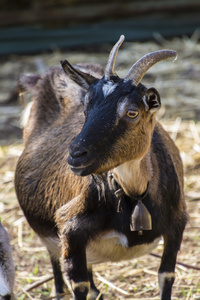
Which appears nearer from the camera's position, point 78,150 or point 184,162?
point 78,150

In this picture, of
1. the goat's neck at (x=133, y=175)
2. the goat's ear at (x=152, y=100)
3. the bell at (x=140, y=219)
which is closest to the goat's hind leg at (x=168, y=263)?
the bell at (x=140, y=219)

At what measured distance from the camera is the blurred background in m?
4.93

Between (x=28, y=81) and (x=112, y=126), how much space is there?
222 centimetres

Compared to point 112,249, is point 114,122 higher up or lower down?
higher up

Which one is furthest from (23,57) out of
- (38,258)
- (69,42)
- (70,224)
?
(70,224)

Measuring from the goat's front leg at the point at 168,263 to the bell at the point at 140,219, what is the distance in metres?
0.33

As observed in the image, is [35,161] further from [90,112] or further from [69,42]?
[69,42]

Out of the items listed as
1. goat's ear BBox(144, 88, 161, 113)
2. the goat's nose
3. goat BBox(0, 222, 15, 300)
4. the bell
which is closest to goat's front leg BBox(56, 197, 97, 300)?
the bell

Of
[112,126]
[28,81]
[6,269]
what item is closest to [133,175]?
[112,126]

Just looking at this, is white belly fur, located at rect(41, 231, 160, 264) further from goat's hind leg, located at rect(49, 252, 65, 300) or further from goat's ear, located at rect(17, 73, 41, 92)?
goat's ear, located at rect(17, 73, 41, 92)

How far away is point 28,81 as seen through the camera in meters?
5.20

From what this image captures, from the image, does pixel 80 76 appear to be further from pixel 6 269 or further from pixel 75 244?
pixel 6 269

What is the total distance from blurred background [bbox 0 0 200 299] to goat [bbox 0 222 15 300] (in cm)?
87

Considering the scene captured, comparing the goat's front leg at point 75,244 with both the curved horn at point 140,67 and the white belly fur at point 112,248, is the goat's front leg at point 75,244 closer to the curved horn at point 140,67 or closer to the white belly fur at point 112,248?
the white belly fur at point 112,248
